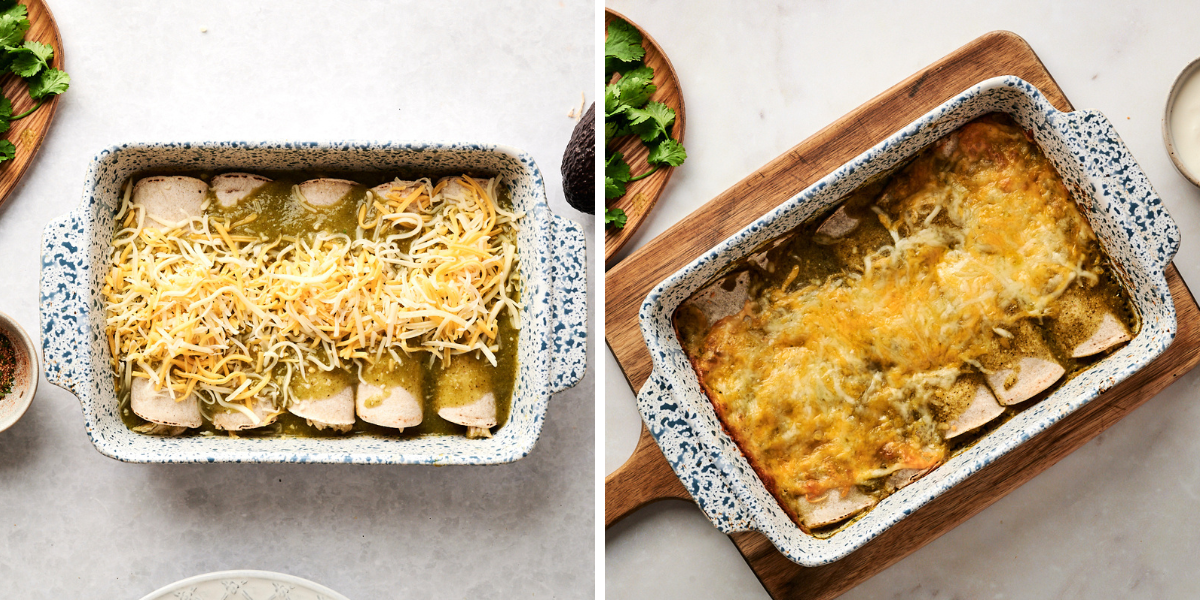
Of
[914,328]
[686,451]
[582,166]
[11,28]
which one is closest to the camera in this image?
[686,451]

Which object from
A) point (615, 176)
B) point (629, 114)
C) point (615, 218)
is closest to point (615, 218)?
point (615, 218)

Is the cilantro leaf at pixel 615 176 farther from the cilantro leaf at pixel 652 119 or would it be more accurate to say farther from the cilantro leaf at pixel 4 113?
the cilantro leaf at pixel 4 113

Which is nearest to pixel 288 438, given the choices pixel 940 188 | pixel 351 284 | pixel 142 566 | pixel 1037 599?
pixel 351 284

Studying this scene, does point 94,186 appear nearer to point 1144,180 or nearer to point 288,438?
point 288,438

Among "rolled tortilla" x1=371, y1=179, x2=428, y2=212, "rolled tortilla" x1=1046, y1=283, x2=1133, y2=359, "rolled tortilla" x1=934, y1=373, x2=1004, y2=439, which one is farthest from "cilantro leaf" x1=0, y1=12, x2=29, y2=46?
"rolled tortilla" x1=1046, y1=283, x2=1133, y2=359

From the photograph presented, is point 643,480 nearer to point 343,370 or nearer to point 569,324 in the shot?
point 569,324

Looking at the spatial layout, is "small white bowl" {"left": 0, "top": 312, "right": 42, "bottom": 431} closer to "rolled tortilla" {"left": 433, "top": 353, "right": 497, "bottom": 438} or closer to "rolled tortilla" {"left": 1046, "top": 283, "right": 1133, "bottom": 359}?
"rolled tortilla" {"left": 433, "top": 353, "right": 497, "bottom": 438}
